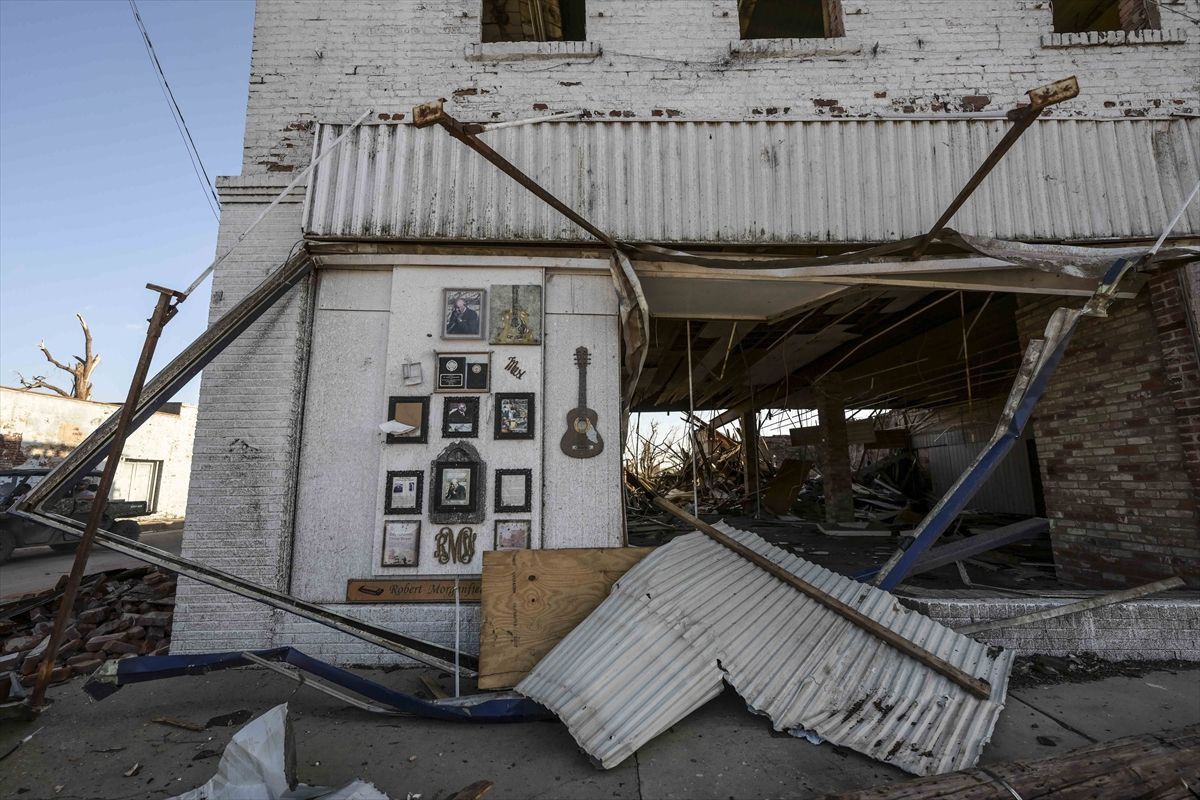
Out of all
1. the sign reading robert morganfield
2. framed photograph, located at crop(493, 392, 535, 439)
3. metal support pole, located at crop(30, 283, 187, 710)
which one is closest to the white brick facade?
metal support pole, located at crop(30, 283, 187, 710)

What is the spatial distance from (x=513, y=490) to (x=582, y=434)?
0.73 meters

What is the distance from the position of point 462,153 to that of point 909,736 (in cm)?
524

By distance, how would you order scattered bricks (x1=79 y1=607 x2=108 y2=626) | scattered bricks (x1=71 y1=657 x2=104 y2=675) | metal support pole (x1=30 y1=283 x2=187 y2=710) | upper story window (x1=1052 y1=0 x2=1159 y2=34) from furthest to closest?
upper story window (x1=1052 y1=0 x2=1159 y2=34) → scattered bricks (x1=79 y1=607 x2=108 y2=626) → scattered bricks (x1=71 y1=657 x2=104 y2=675) → metal support pole (x1=30 y1=283 x2=187 y2=710)

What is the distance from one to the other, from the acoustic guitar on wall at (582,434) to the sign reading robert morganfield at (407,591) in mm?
1325

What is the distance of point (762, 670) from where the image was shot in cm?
304

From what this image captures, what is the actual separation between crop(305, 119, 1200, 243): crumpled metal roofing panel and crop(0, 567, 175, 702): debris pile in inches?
155

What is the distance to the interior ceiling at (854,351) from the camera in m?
6.28

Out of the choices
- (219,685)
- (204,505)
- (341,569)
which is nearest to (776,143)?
(341,569)

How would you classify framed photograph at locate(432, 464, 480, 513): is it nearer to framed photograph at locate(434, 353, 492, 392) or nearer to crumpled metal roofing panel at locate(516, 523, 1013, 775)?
framed photograph at locate(434, 353, 492, 392)

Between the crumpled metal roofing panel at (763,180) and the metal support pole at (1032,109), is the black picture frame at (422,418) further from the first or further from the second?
the metal support pole at (1032,109)

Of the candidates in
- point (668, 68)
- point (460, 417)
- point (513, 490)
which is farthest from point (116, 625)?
point (668, 68)

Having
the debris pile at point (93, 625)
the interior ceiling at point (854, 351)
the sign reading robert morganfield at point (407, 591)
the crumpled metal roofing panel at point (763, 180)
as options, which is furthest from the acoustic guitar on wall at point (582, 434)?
the debris pile at point (93, 625)

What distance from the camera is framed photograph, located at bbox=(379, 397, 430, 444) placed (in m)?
4.34

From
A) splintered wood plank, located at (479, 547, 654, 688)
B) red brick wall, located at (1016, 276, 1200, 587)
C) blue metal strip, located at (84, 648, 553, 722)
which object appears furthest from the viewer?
red brick wall, located at (1016, 276, 1200, 587)
